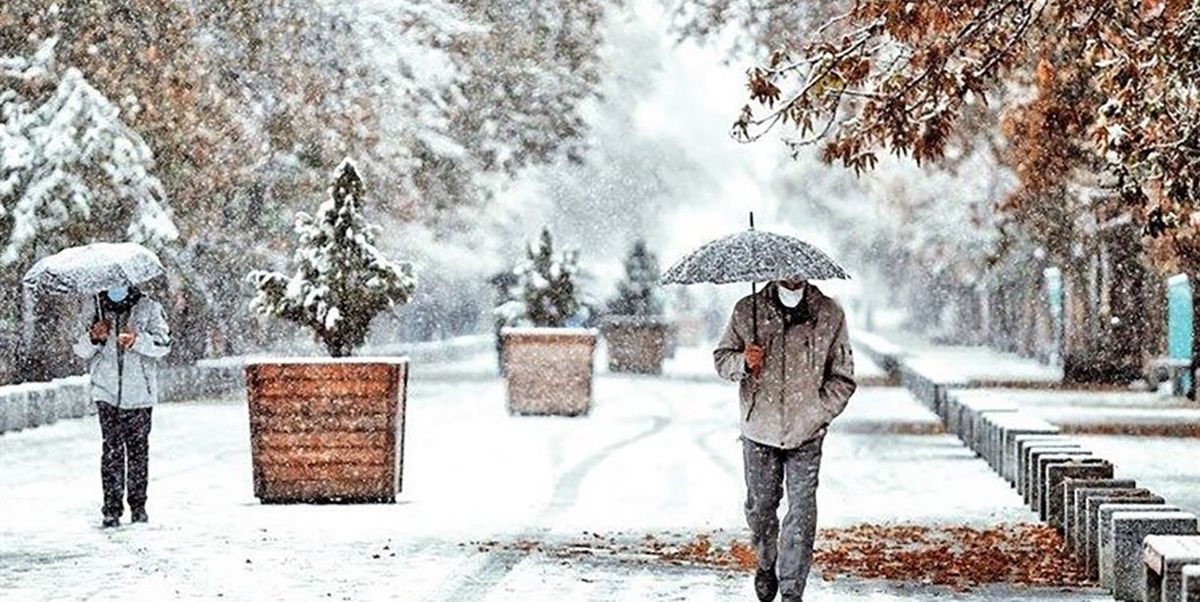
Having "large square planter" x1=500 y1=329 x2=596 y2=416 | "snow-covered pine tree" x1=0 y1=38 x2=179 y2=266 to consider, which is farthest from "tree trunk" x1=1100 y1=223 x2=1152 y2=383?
"snow-covered pine tree" x1=0 y1=38 x2=179 y2=266

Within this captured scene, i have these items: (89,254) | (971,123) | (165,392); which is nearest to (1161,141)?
(89,254)

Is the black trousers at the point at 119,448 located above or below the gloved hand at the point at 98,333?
below

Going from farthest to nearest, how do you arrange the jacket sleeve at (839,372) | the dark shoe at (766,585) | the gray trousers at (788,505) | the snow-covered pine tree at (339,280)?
the snow-covered pine tree at (339,280) < the dark shoe at (766,585) < the jacket sleeve at (839,372) < the gray trousers at (788,505)

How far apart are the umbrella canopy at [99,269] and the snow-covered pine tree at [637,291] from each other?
1300 inches

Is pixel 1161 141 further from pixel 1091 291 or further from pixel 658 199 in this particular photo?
pixel 658 199

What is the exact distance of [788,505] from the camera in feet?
38.9

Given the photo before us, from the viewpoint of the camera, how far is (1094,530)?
1334 centimetres

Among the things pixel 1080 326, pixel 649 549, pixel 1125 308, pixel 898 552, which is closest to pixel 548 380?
pixel 1125 308

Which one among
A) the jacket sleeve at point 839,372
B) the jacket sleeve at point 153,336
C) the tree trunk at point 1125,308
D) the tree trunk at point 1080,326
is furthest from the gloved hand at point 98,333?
the tree trunk at point 1080,326

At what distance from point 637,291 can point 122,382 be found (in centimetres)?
3451

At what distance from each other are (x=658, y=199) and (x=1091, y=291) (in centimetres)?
3224

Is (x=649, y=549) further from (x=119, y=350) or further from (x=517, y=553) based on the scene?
(x=119, y=350)

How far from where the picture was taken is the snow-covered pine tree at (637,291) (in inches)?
1972

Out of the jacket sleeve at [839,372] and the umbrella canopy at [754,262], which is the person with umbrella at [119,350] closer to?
the umbrella canopy at [754,262]
